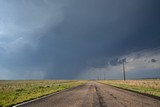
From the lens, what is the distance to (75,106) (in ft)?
35.1

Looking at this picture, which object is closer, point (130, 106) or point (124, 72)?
point (130, 106)

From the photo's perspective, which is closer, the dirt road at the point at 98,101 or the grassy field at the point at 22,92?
the dirt road at the point at 98,101

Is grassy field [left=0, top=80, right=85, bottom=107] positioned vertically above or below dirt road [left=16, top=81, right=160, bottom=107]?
below

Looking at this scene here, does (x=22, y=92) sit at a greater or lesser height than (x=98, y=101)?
lesser

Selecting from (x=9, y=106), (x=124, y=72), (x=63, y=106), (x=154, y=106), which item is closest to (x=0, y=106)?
(x=9, y=106)

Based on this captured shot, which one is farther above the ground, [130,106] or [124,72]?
[124,72]

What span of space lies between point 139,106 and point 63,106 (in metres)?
4.30

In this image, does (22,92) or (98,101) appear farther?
(22,92)

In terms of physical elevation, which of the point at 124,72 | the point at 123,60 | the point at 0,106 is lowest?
the point at 0,106

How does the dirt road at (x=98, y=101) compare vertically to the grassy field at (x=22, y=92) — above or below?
above

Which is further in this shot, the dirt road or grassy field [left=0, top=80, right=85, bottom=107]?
grassy field [left=0, top=80, right=85, bottom=107]

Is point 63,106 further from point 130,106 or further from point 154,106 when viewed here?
point 154,106

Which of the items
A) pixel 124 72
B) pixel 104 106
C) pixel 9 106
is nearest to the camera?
pixel 104 106

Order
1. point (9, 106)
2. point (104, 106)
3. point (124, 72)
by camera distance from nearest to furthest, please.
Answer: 1. point (104, 106)
2. point (9, 106)
3. point (124, 72)
